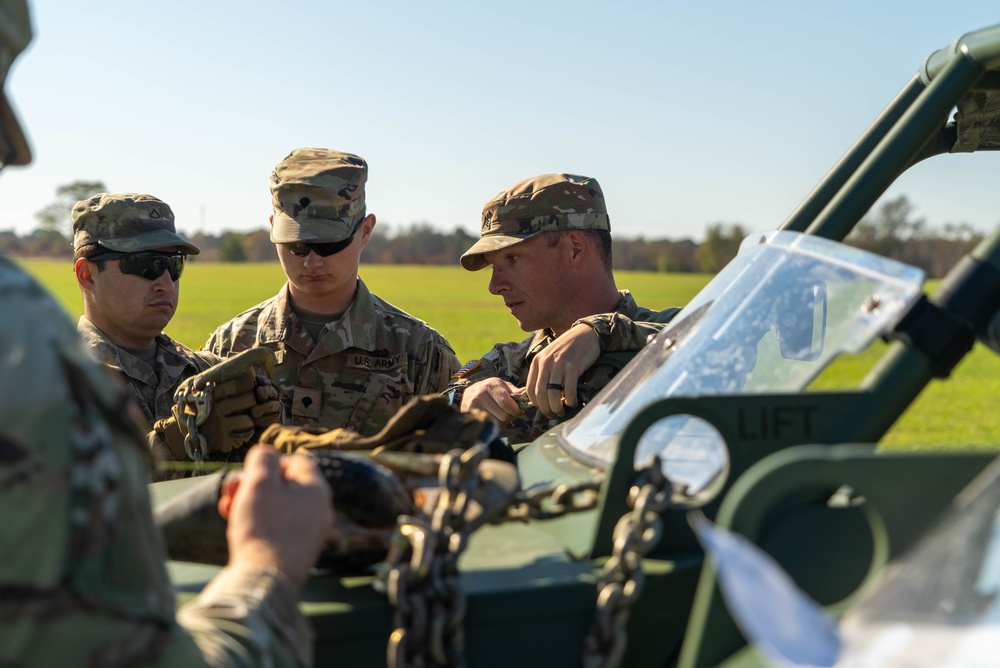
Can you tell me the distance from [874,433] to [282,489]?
96 cm

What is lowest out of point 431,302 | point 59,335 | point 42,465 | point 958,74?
point 431,302

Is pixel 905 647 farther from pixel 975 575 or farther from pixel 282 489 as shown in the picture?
pixel 282 489

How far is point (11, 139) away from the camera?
1595 millimetres

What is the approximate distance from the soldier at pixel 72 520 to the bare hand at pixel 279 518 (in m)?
0.13

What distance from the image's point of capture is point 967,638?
4.33ft

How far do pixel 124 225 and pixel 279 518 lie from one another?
4456mm

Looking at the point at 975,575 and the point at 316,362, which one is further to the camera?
the point at 316,362

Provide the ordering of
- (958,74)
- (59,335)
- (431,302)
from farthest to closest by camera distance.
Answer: (431,302) < (958,74) < (59,335)

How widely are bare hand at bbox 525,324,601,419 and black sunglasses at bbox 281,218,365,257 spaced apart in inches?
90.5

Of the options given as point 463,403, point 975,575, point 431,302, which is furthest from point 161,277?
point 431,302

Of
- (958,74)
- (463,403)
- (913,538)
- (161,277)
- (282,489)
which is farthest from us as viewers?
(161,277)

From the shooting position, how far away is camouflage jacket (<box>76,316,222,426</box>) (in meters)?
5.73

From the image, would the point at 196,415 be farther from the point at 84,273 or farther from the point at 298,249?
the point at 84,273

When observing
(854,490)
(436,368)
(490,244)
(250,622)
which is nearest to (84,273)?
(436,368)
